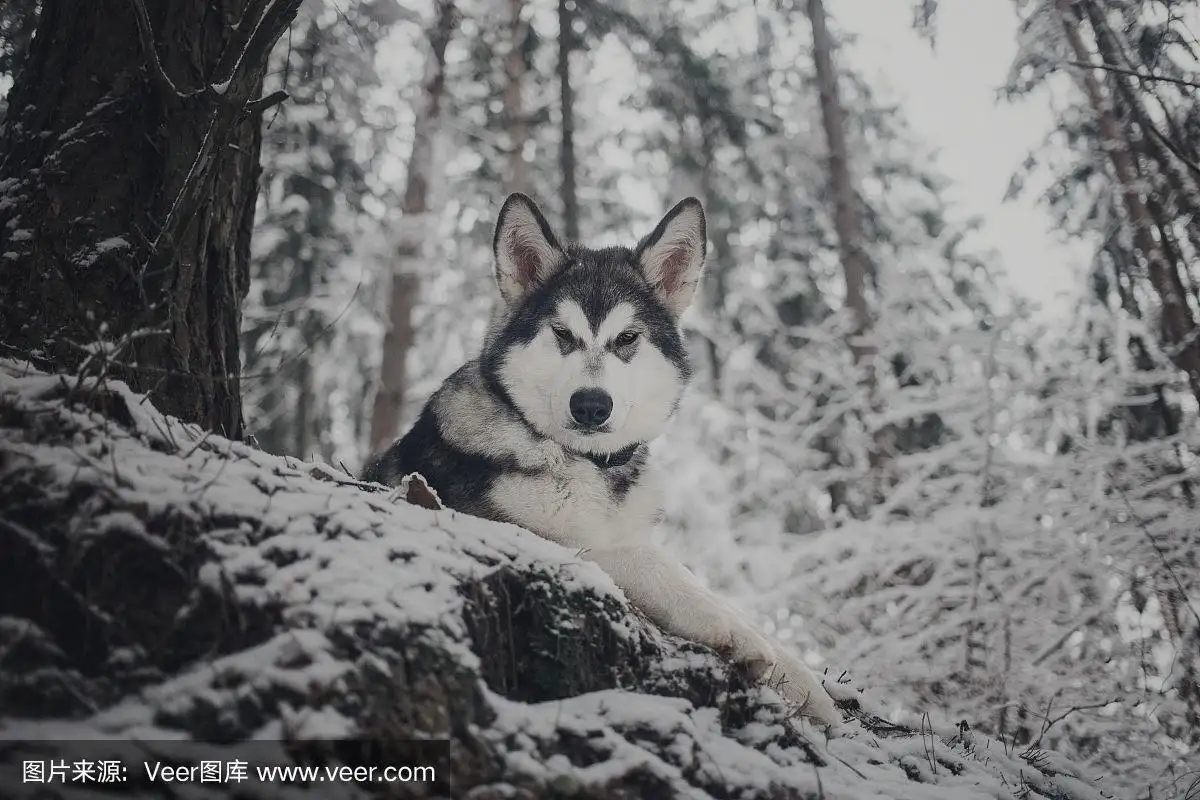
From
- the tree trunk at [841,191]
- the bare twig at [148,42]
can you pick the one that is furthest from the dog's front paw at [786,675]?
the tree trunk at [841,191]

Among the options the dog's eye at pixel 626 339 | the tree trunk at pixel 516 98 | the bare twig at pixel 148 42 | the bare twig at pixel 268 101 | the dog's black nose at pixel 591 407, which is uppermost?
the tree trunk at pixel 516 98

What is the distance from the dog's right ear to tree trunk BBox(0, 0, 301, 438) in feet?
4.87

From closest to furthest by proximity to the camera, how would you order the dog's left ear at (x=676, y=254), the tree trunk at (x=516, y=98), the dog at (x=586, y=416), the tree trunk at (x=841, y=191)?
the dog at (x=586, y=416) < the dog's left ear at (x=676, y=254) < the tree trunk at (x=841, y=191) < the tree trunk at (x=516, y=98)

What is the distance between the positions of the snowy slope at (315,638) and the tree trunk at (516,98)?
990cm

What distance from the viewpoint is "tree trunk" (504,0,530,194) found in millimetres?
12305

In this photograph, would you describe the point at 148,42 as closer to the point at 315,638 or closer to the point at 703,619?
the point at 315,638

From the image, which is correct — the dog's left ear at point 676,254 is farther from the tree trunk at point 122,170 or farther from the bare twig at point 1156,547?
the bare twig at point 1156,547

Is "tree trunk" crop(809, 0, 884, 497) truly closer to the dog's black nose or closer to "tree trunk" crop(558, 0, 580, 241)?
"tree trunk" crop(558, 0, 580, 241)

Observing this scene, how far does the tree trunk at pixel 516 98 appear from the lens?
12.3 m

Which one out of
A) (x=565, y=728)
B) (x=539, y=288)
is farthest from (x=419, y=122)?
(x=565, y=728)

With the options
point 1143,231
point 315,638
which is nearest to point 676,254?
point 315,638

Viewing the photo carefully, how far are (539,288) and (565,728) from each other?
9.30 ft

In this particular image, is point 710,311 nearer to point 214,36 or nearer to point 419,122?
point 419,122

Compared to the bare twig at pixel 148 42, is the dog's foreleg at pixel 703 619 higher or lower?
lower
